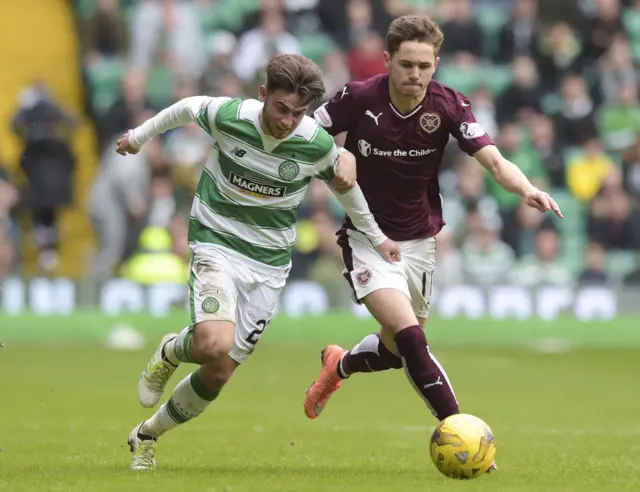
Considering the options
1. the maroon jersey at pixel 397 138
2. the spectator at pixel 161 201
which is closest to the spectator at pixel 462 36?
the spectator at pixel 161 201

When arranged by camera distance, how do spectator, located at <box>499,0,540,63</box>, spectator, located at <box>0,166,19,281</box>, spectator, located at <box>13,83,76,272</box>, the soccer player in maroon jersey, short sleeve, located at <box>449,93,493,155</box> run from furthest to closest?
spectator, located at <box>499,0,540,63</box>
spectator, located at <box>13,83,76,272</box>
spectator, located at <box>0,166,19,281</box>
short sleeve, located at <box>449,93,493,155</box>
the soccer player in maroon jersey

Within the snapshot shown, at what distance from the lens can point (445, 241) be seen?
751 inches

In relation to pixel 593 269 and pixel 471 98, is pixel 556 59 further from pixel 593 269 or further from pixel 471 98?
pixel 593 269

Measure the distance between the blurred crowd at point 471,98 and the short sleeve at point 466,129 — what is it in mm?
9798

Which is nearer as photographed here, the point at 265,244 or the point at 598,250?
the point at 265,244

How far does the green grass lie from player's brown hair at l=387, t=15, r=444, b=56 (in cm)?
253

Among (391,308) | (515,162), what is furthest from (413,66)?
(515,162)

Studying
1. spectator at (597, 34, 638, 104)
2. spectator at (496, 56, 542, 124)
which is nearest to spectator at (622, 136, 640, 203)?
spectator at (597, 34, 638, 104)

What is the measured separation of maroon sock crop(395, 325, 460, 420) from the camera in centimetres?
855

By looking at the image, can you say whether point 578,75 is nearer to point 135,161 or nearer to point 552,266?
point 552,266

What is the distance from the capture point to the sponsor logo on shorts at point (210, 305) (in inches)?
327

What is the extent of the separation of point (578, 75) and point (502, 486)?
52.3 ft

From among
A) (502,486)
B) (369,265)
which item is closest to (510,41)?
(369,265)

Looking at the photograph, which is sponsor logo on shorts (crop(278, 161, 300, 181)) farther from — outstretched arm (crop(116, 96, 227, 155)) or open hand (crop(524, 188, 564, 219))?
open hand (crop(524, 188, 564, 219))
